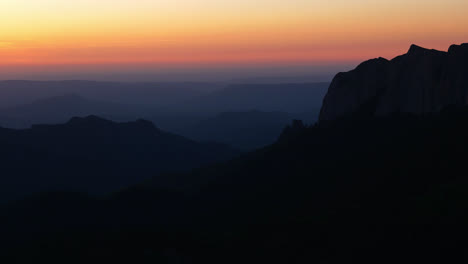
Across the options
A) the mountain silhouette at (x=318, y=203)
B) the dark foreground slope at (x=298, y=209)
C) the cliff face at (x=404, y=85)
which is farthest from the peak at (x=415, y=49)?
the dark foreground slope at (x=298, y=209)

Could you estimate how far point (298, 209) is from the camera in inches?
3000

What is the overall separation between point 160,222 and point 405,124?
50939 mm

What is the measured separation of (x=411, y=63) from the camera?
361 feet

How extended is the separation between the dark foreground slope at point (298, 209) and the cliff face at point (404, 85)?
4966mm

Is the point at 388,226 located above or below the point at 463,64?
below

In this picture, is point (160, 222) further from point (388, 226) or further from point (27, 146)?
point (27, 146)

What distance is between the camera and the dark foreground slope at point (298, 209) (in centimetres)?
5416

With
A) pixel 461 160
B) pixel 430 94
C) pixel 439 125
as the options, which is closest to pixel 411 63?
pixel 430 94

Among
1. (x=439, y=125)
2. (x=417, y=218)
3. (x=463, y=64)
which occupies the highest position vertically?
(x=463, y=64)

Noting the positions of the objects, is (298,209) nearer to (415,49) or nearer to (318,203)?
(318,203)

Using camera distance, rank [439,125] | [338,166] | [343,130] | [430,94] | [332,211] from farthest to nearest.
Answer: [343,130], [430,94], [338,166], [439,125], [332,211]

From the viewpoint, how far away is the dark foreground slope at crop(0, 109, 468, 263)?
54.2 meters

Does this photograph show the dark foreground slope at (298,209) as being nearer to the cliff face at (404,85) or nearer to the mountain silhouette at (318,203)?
the mountain silhouette at (318,203)

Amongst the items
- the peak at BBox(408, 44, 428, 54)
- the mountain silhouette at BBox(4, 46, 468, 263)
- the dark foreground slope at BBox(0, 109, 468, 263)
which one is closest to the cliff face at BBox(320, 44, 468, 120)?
the peak at BBox(408, 44, 428, 54)
